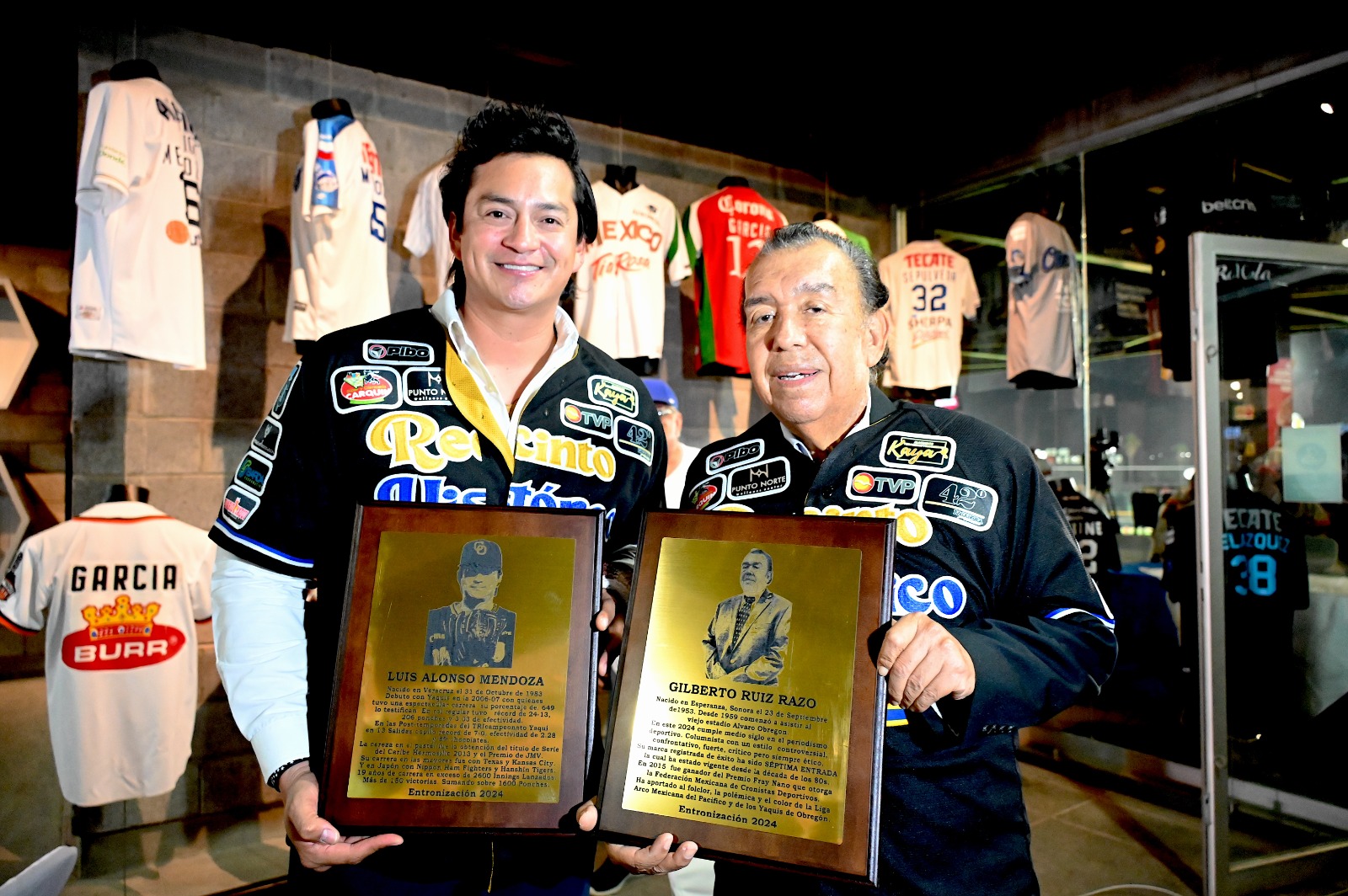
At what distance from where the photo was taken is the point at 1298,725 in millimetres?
3459

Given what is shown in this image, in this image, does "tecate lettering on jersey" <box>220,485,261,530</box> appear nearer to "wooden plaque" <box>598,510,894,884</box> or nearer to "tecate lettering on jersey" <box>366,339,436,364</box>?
"tecate lettering on jersey" <box>366,339,436,364</box>

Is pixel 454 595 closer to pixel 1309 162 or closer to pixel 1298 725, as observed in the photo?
pixel 1298 725

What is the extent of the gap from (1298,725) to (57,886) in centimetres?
445

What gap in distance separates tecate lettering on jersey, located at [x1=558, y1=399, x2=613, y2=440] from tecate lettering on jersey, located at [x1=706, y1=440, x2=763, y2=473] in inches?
8.5

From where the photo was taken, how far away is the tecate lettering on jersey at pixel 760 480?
1.36 metres

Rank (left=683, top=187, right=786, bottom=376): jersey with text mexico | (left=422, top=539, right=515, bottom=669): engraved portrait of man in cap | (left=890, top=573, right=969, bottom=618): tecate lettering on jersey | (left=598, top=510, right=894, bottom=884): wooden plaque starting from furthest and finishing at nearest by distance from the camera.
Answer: (left=683, top=187, right=786, bottom=376): jersey with text mexico < (left=890, top=573, right=969, bottom=618): tecate lettering on jersey < (left=422, top=539, right=515, bottom=669): engraved portrait of man in cap < (left=598, top=510, right=894, bottom=884): wooden plaque

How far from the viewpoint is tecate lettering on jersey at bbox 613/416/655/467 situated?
1.39 meters

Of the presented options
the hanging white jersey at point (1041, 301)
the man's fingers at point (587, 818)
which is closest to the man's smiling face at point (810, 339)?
the man's fingers at point (587, 818)

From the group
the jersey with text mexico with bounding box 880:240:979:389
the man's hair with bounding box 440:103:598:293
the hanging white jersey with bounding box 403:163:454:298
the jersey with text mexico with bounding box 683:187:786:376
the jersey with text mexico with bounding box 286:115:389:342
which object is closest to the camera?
the man's hair with bounding box 440:103:598:293

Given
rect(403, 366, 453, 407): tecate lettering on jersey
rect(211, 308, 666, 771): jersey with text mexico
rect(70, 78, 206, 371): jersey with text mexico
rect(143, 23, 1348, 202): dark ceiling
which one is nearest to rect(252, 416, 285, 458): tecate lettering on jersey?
rect(211, 308, 666, 771): jersey with text mexico

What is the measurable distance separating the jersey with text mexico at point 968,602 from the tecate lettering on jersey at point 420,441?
50 centimetres

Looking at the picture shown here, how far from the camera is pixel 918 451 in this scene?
1300 millimetres

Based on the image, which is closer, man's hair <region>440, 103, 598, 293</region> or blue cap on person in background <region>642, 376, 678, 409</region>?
man's hair <region>440, 103, 598, 293</region>

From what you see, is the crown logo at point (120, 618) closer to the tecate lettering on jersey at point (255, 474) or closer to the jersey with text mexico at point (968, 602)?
the tecate lettering on jersey at point (255, 474)
